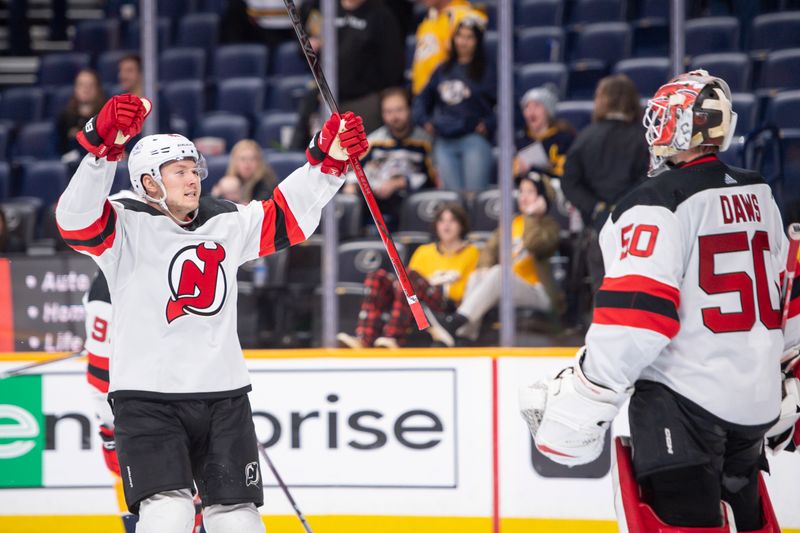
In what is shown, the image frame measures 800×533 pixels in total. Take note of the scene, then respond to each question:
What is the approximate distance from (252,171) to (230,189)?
0.40ft

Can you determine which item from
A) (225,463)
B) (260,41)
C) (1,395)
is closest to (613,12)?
(260,41)

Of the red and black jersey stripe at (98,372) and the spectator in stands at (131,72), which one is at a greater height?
the spectator in stands at (131,72)

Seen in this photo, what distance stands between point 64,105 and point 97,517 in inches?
105

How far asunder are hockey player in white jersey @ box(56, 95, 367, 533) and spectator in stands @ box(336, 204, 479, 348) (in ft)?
4.30

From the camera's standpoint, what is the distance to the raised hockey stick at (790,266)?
258 cm

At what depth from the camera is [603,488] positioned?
3842 mm

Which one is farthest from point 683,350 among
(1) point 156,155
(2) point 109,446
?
(2) point 109,446

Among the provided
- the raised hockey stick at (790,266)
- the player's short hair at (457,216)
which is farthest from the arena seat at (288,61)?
the raised hockey stick at (790,266)

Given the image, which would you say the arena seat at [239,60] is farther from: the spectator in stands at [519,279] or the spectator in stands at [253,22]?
the spectator in stands at [519,279]

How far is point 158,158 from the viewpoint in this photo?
2.74 metres

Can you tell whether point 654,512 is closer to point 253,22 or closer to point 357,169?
point 357,169

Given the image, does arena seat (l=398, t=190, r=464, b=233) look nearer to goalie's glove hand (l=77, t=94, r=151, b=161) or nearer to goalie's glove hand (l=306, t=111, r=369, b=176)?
goalie's glove hand (l=306, t=111, r=369, b=176)

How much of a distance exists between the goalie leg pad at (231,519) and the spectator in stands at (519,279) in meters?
1.51

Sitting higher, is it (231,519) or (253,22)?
(253,22)
